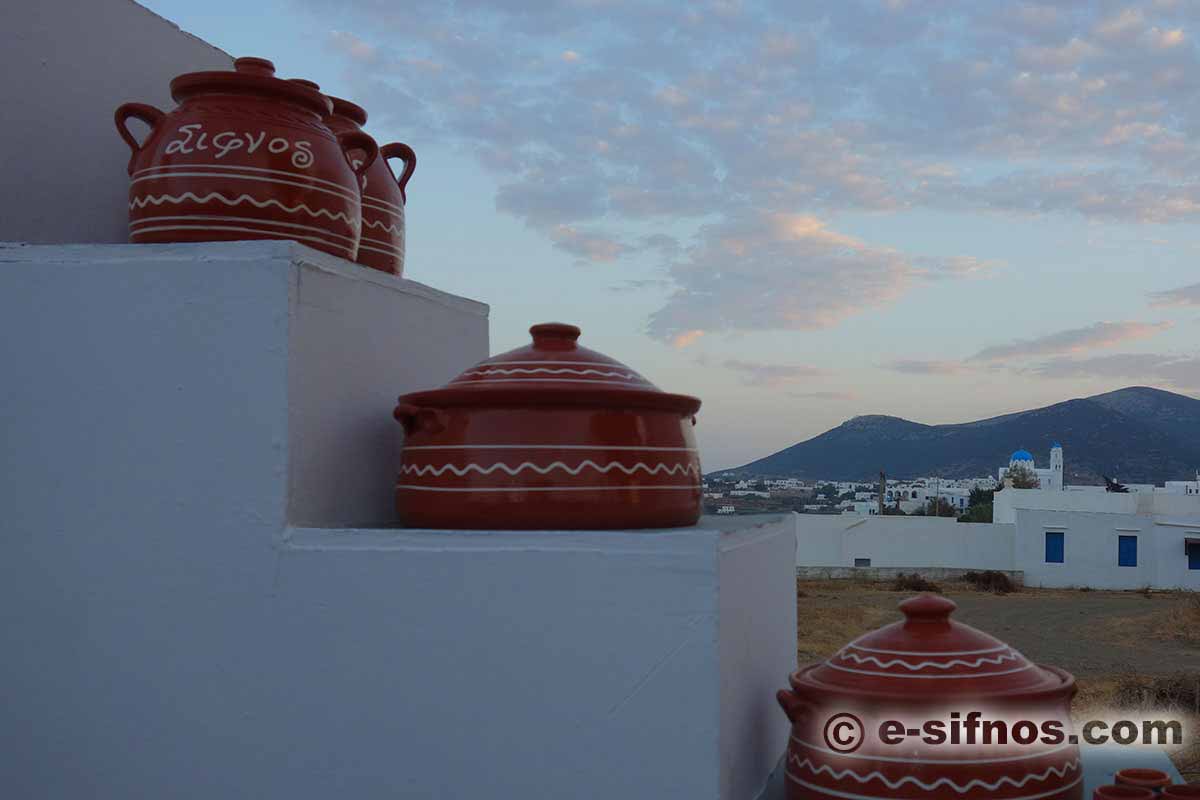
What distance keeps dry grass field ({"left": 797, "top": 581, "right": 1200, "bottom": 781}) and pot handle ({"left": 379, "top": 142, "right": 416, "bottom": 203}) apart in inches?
226

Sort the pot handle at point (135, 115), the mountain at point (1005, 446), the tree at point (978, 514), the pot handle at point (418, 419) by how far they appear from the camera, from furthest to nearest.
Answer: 1. the mountain at point (1005, 446)
2. the tree at point (978, 514)
3. the pot handle at point (135, 115)
4. the pot handle at point (418, 419)

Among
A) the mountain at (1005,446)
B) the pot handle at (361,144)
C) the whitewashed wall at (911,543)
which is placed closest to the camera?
the pot handle at (361,144)

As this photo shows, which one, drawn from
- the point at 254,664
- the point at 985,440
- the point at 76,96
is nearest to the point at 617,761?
the point at 254,664

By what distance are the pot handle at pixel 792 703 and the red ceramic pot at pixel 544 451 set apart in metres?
0.38

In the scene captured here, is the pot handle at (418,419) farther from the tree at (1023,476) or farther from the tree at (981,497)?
the tree at (1023,476)

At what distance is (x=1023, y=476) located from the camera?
44281mm

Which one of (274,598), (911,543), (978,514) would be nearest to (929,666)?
(274,598)

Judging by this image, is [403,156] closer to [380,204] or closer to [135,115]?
[380,204]

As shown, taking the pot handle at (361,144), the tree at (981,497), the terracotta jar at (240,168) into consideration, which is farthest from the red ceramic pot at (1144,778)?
the tree at (981,497)

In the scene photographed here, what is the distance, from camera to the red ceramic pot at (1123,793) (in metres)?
2.08

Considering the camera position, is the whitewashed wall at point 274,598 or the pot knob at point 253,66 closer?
the whitewashed wall at point 274,598

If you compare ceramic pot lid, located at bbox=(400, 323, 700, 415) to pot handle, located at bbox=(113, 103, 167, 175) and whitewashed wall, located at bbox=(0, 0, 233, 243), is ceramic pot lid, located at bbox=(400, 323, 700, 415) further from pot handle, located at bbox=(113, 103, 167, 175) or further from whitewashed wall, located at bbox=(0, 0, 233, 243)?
whitewashed wall, located at bbox=(0, 0, 233, 243)

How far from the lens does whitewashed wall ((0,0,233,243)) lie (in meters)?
2.54

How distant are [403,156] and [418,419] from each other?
108 cm
